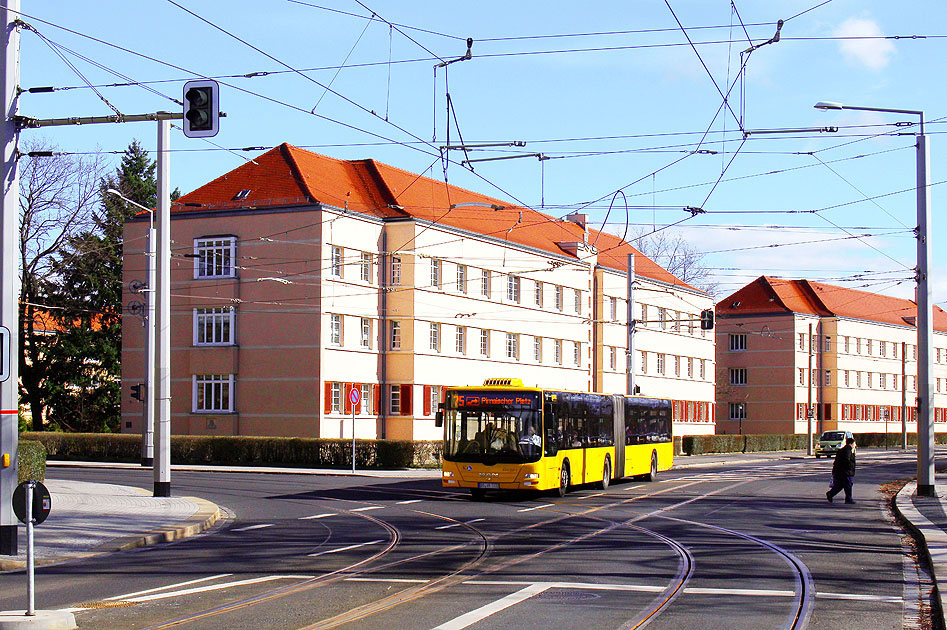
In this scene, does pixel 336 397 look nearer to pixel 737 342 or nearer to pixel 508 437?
pixel 508 437

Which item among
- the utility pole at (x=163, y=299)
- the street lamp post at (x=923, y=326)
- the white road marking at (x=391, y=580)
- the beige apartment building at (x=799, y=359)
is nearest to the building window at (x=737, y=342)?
the beige apartment building at (x=799, y=359)

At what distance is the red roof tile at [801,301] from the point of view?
102 metres

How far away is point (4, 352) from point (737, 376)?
92616 mm

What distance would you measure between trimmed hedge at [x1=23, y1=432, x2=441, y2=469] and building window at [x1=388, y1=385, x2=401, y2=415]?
8149 mm

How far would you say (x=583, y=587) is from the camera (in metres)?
12.8

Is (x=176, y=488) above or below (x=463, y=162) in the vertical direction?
below

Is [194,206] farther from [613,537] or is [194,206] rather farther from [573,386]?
[613,537]

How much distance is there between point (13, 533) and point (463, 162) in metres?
11.9

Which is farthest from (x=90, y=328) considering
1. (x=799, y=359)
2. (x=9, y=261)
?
(x=799, y=359)

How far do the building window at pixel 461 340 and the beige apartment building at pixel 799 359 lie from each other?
46238 millimetres

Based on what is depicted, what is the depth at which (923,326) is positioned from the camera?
27906 millimetres

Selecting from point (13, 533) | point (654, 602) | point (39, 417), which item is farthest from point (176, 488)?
point (39, 417)

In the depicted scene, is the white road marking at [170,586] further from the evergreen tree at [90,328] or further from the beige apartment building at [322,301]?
the evergreen tree at [90,328]

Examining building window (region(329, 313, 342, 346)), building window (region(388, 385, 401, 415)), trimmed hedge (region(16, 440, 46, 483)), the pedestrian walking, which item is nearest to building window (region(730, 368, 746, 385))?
building window (region(388, 385, 401, 415))
